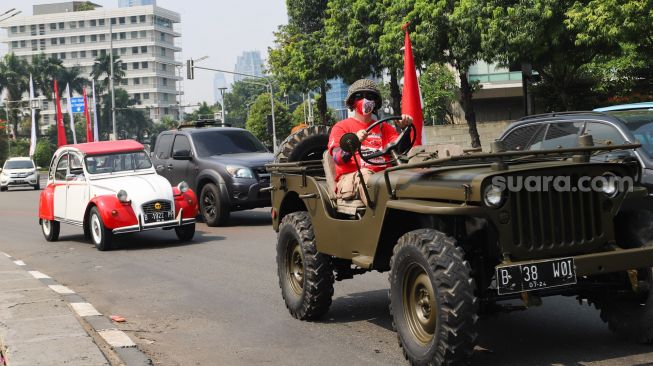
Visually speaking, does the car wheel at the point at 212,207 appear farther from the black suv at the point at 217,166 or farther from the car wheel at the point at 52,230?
the car wheel at the point at 52,230

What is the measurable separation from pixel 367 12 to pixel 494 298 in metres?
33.7

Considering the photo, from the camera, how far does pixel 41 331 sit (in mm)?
7270

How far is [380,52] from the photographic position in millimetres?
36375

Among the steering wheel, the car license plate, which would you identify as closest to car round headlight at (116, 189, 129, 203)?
the steering wheel

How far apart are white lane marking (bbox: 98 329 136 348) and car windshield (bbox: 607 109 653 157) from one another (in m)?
5.72

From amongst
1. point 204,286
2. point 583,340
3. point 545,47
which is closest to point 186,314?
point 204,286

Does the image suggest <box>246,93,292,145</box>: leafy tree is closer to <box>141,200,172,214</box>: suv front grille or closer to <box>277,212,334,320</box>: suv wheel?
<box>141,200,172,214</box>: suv front grille

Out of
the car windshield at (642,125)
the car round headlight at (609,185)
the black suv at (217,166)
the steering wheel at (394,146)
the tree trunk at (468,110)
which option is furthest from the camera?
the tree trunk at (468,110)

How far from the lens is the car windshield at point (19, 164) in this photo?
44.7 meters

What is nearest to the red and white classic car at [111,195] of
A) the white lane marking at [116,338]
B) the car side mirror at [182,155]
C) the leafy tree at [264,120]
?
the car side mirror at [182,155]

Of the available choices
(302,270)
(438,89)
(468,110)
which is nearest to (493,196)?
(302,270)

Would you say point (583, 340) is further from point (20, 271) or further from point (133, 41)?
point (133, 41)

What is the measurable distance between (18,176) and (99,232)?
31.5 meters

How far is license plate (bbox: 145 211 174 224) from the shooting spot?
14.5 metres
